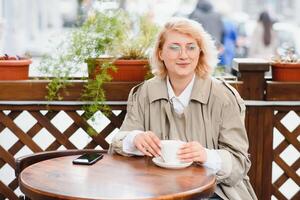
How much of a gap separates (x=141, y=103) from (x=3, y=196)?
0.97 meters

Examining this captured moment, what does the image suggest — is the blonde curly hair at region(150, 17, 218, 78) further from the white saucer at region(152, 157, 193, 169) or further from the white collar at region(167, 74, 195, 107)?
the white saucer at region(152, 157, 193, 169)

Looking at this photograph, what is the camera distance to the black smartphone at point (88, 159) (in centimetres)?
199

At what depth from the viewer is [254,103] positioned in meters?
2.66

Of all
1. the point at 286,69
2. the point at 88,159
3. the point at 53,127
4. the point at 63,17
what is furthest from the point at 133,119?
the point at 63,17

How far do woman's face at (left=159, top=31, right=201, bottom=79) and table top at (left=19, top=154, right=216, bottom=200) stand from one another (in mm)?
387

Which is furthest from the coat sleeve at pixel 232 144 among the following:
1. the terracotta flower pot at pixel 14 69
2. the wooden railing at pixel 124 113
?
the terracotta flower pot at pixel 14 69

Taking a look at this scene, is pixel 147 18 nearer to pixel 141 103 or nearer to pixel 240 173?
pixel 141 103

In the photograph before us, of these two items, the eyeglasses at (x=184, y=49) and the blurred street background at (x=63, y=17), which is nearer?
the eyeglasses at (x=184, y=49)

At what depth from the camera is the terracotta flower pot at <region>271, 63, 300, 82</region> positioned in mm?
2641

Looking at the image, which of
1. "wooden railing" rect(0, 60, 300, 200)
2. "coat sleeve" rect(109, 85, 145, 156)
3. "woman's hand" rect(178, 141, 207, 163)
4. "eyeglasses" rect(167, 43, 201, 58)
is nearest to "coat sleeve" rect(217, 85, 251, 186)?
"woman's hand" rect(178, 141, 207, 163)

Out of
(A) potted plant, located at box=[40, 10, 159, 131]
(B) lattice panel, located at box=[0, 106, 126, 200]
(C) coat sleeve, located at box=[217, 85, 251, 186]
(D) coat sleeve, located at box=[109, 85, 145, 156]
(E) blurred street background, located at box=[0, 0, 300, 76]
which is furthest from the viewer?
(E) blurred street background, located at box=[0, 0, 300, 76]

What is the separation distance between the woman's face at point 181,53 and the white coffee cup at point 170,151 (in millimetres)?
355

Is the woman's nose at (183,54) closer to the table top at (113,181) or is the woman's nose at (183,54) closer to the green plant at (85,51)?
the table top at (113,181)

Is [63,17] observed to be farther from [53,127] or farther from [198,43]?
[198,43]
